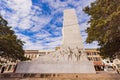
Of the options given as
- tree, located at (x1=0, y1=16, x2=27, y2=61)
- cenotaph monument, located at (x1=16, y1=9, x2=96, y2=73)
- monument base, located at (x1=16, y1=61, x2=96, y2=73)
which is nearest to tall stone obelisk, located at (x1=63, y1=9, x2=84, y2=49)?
cenotaph monument, located at (x1=16, y1=9, x2=96, y2=73)

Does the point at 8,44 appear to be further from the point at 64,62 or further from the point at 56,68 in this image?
the point at 64,62

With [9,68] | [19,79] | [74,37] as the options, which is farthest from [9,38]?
[9,68]

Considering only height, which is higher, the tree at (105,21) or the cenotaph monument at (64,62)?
the tree at (105,21)

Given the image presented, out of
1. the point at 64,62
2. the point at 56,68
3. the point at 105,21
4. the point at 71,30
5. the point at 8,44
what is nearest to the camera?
the point at 105,21

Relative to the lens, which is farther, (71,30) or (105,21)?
(71,30)

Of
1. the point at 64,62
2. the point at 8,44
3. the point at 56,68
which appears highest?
the point at 8,44

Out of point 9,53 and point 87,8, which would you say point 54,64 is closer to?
point 9,53

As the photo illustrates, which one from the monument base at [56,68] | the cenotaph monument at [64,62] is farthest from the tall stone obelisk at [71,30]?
the monument base at [56,68]

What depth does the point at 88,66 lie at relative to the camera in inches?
547

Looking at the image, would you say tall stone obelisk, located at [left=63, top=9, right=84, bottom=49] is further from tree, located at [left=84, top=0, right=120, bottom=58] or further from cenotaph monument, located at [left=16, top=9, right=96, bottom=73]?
tree, located at [left=84, top=0, right=120, bottom=58]

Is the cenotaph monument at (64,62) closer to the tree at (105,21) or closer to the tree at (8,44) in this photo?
the tree at (8,44)

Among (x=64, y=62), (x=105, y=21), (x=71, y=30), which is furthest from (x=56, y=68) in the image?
(x=105, y=21)

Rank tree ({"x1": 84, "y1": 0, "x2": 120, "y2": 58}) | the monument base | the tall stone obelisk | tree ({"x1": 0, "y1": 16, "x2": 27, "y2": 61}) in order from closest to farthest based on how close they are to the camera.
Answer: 1. tree ({"x1": 84, "y1": 0, "x2": 120, "y2": 58})
2. tree ({"x1": 0, "y1": 16, "x2": 27, "y2": 61})
3. the monument base
4. the tall stone obelisk

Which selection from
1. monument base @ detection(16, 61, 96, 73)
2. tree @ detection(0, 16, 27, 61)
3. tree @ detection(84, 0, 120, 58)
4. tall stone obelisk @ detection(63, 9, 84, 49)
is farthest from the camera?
tall stone obelisk @ detection(63, 9, 84, 49)
